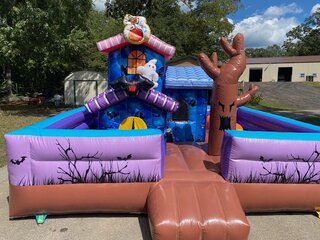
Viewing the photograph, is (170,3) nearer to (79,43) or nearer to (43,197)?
(79,43)

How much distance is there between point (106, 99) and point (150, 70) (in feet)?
3.14

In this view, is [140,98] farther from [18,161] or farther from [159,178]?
[18,161]

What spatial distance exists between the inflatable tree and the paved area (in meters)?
1.50

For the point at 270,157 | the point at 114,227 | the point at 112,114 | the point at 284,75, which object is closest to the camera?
the point at 114,227

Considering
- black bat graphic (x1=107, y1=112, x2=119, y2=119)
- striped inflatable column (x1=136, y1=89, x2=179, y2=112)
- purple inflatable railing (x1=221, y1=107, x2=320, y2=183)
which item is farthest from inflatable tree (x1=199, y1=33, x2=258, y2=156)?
black bat graphic (x1=107, y1=112, x2=119, y2=119)

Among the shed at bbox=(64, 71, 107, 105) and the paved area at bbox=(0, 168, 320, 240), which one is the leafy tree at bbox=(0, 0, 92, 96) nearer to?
the shed at bbox=(64, 71, 107, 105)

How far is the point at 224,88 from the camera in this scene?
4.71 metres

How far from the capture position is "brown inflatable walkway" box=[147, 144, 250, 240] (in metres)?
2.95

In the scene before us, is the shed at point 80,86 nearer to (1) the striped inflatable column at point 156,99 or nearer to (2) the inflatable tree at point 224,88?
(1) the striped inflatable column at point 156,99

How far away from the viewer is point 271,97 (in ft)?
78.3

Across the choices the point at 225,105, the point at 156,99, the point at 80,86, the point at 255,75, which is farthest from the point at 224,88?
the point at 255,75

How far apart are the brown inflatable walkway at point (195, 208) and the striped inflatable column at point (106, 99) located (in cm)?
185

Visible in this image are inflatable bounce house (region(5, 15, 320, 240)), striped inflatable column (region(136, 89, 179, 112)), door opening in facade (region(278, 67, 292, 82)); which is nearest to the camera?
inflatable bounce house (region(5, 15, 320, 240))

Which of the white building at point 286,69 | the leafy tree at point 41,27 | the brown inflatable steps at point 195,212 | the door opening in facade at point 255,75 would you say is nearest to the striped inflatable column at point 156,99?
the brown inflatable steps at point 195,212
